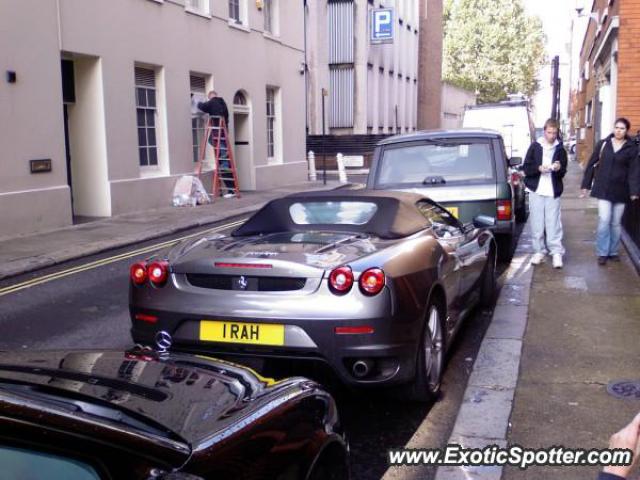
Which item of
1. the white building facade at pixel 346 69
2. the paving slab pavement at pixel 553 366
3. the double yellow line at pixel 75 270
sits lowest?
the double yellow line at pixel 75 270

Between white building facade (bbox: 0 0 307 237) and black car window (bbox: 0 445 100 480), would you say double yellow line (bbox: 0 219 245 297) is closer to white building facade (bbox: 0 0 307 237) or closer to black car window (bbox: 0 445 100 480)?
white building facade (bbox: 0 0 307 237)

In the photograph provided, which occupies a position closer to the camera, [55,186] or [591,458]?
[591,458]

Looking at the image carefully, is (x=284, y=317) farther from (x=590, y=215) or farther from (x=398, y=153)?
(x=590, y=215)

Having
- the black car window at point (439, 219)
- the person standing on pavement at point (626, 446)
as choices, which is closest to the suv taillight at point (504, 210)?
the black car window at point (439, 219)

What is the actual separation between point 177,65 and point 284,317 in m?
15.1

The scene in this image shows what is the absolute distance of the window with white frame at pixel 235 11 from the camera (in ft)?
69.1

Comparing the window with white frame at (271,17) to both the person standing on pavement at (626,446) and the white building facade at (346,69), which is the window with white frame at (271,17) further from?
the person standing on pavement at (626,446)

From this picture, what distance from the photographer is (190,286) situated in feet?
14.4

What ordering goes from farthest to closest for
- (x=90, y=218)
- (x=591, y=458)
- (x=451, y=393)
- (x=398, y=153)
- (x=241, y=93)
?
1. (x=241, y=93)
2. (x=90, y=218)
3. (x=398, y=153)
4. (x=451, y=393)
5. (x=591, y=458)

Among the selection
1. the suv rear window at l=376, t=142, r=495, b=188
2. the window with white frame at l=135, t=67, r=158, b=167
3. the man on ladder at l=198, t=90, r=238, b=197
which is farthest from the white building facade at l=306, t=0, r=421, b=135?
the suv rear window at l=376, t=142, r=495, b=188

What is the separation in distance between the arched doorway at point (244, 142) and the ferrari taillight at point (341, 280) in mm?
18526

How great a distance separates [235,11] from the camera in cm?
2134

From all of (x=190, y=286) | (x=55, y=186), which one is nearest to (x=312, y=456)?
(x=190, y=286)

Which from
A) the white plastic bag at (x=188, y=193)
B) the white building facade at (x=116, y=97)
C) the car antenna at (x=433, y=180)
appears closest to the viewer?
the car antenna at (x=433, y=180)
